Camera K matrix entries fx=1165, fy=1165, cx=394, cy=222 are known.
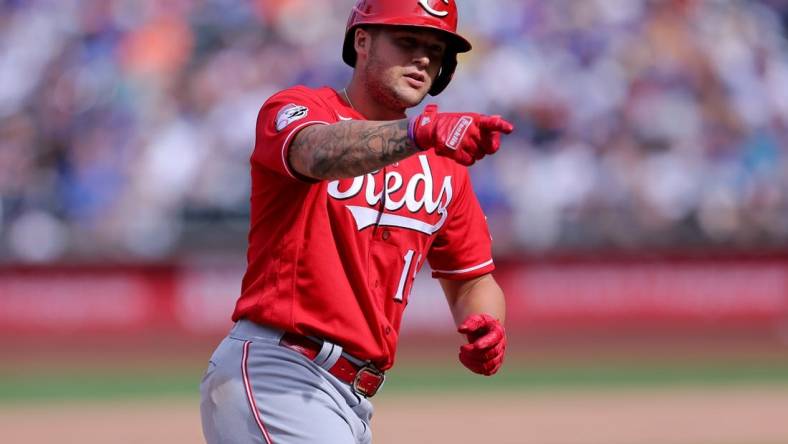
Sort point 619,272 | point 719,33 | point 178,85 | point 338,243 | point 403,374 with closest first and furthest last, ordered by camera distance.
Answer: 1. point 338,243
2. point 403,374
3. point 619,272
4. point 178,85
5. point 719,33

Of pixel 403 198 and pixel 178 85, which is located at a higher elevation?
pixel 403 198

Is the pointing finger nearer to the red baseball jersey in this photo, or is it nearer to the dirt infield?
the red baseball jersey

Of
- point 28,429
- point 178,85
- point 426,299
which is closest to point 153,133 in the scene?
point 178,85

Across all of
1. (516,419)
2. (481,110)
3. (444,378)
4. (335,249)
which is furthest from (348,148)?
(481,110)

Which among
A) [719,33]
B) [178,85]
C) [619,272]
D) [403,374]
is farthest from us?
[719,33]

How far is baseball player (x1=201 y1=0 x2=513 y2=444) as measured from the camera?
10.4 ft

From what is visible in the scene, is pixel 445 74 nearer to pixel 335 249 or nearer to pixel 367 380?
pixel 335 249

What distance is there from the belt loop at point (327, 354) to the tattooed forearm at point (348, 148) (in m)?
0.52

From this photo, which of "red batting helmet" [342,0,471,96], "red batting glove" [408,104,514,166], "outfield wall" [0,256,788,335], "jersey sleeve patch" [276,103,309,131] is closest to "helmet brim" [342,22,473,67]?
"red batting helmet" [342,0,471,96]

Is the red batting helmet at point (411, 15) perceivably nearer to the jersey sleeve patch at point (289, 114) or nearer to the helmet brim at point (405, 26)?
the helmet brim at point (405, 26)

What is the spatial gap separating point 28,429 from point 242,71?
5023 millimetres

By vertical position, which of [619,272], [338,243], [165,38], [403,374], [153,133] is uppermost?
[338,243]

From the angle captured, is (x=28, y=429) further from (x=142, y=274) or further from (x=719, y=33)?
(x=719, y=33)

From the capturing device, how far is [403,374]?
10633mm
